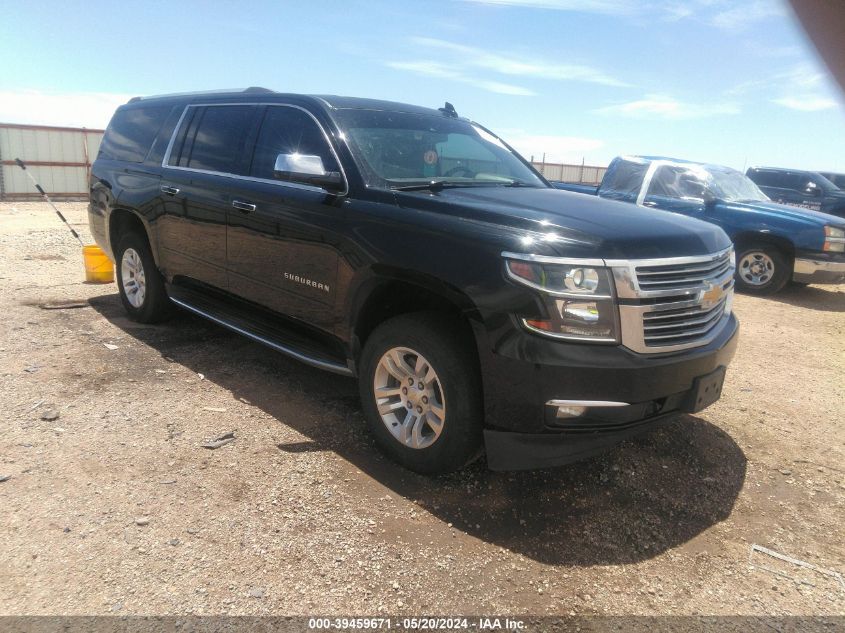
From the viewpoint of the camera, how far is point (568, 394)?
265 cm

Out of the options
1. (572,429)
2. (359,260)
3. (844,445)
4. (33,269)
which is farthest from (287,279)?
(33,269)

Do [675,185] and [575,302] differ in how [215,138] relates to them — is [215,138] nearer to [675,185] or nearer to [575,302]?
[575,302]

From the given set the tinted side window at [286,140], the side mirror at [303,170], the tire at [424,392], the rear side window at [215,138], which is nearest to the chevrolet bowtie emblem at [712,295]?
the tire at [424,392]

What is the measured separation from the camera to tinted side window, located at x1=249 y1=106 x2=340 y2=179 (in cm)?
380

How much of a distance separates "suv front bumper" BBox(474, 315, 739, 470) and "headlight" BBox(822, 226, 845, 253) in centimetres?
685

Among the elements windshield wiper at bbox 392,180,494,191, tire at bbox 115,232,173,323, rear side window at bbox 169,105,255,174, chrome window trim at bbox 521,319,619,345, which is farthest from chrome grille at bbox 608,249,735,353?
tire at bbox 115,232,173,323

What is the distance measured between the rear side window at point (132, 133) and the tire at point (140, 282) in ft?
2.48

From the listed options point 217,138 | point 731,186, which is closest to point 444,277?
point 217,138

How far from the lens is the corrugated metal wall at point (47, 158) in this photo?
19297 mm

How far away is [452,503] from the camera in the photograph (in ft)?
10.0

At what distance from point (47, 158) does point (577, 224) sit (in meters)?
22.1

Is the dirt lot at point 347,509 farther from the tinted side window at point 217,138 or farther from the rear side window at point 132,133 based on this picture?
the rear side window at point 132,133

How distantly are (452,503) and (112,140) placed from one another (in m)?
5.07

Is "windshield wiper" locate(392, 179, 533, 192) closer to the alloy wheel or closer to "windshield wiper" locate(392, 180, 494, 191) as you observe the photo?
"windshield wiper" locate(392, 180, 494, 191)
